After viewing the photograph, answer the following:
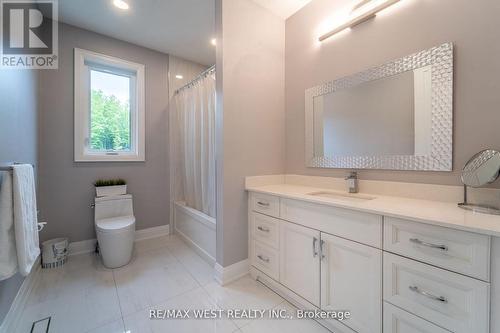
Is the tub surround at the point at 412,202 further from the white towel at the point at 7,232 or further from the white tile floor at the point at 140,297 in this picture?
the white towel at the point at 7,232

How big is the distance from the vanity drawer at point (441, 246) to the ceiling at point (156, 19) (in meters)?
2.06

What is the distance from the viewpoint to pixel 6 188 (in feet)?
3.26

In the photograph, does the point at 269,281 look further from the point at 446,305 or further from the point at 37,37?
the point at 37,37

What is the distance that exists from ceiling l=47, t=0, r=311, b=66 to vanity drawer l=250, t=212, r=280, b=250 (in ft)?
6.46

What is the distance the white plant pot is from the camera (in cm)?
228

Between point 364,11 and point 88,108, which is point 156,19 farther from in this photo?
point 364,11

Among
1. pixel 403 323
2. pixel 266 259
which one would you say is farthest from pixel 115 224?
pixel 403 323

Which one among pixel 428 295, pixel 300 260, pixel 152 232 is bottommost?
pixel 152 232

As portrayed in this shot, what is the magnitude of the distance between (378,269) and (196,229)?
1824mm

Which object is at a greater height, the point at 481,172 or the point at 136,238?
the point at 481,172

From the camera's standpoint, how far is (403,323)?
952 mm

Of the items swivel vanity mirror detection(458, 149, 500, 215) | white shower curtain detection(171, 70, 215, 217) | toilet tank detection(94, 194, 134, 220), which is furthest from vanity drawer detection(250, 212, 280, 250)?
toilet tank detection(94, 194, 134, 220)

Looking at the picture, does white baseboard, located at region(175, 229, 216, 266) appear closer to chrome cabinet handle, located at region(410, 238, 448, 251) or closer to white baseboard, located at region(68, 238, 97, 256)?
white baseboard, located at region(68, 238, 97, 256)

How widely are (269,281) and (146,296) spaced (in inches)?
38.1
